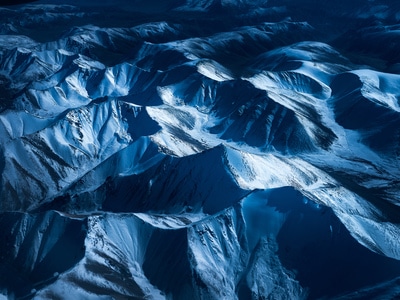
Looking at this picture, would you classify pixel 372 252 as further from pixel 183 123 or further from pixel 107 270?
pixel 183 123

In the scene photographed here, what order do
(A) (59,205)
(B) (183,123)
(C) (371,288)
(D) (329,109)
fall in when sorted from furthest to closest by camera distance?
1. (D) (329,109)
2. (B) (183,123)
3. (A) (59,205)
4. (C) (371,288)

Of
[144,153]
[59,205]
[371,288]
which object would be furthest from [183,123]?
[371,288]

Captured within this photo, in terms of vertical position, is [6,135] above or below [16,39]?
above

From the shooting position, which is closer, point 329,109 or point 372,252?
point 372,252

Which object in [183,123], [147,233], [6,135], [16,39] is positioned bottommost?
[16,39]

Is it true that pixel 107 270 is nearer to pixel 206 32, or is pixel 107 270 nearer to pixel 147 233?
pixel 147 233

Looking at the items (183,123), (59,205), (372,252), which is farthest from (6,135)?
(372,252)

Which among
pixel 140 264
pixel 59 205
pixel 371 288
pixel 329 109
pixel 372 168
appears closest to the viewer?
pixel 371 288
